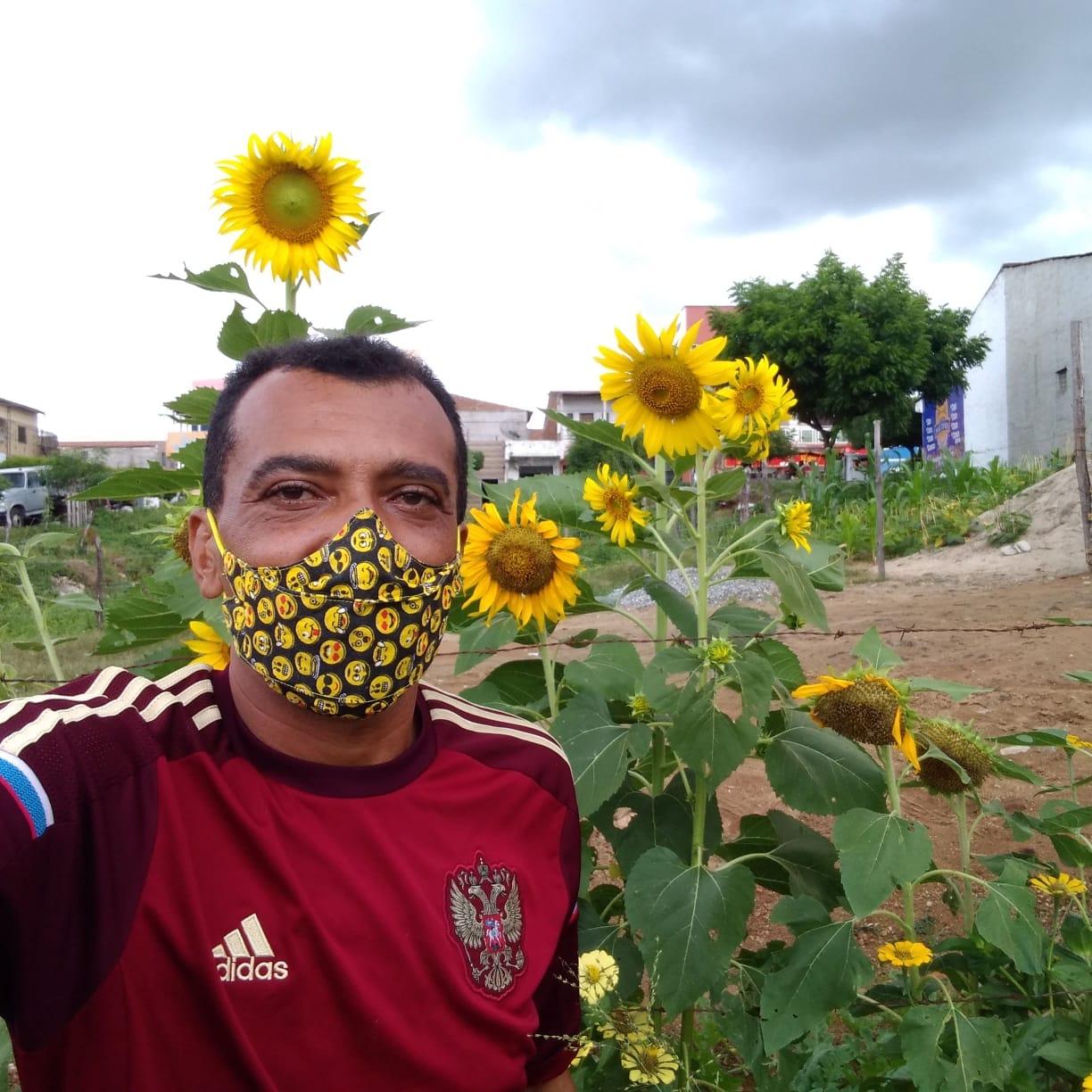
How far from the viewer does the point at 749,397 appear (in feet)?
8.39

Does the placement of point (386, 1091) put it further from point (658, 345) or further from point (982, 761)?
point (658, 345)

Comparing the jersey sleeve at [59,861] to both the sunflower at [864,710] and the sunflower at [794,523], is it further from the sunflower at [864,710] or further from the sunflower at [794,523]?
the sunflower at [794,523]

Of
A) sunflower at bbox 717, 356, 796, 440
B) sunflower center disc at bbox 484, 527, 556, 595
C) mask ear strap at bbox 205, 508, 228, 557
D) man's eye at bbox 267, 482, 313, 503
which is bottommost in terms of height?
sunflower center disc at bbox 484, 527, 556, 595

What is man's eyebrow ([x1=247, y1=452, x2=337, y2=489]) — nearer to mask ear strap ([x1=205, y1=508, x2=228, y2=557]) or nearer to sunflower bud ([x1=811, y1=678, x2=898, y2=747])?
mask ear strap ([x1=205, y1=508, x2=228, y2=557])

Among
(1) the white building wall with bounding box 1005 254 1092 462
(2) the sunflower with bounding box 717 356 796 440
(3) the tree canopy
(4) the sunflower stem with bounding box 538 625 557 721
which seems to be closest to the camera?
(4) the sunflower stem with bounding box 538 625 557 721

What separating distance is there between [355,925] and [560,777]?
1.55ft

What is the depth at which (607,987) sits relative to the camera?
1615 millimetres

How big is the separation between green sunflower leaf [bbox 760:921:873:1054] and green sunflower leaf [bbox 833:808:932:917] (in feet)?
0.58

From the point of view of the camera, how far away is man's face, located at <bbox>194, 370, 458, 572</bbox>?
1438 mm

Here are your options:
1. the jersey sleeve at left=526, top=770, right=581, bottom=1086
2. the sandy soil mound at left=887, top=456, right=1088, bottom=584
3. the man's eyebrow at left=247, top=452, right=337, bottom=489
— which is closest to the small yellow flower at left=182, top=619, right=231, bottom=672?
the man's eyebrow at left=247, top=452, right=337, bottom=489

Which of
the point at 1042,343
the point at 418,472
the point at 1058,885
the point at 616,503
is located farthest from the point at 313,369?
the point at 1042,343

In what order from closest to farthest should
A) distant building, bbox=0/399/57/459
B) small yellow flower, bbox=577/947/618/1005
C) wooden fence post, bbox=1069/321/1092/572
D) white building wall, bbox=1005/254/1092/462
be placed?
small yellow flower, bbox=577/947/618/1005, wooden fence post, bbox=1069/321/1092/572, white building wall, bbox=1005/254/1092/462, distant building, bbox=0/399/57/459

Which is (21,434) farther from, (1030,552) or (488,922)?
(488,922)

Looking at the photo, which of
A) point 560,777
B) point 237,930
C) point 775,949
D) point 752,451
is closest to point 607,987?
point 560,777
